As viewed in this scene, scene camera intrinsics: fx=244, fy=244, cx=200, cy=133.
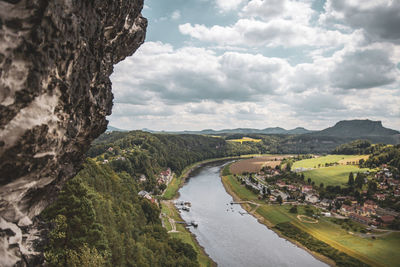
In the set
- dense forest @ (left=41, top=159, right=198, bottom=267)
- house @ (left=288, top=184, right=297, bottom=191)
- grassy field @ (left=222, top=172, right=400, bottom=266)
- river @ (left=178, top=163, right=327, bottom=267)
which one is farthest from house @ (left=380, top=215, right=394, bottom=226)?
dense forest @ (left=41, top=159, right=198, bottom=267)

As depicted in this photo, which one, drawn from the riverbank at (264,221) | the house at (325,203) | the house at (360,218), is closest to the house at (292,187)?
the house at (325,203)

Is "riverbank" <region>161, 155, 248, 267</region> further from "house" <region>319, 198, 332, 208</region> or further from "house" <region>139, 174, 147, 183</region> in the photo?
"house" <region>319, 198, 332, 208</region>

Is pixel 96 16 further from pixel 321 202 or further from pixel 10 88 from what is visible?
pixel 321 202

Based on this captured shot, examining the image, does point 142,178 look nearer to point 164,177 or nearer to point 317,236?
point 164,177

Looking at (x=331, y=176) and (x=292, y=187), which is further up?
(x=331, y=176)

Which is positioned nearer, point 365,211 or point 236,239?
point 236,239

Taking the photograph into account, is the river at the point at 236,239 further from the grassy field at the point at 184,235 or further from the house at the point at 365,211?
the house at the point at 365,211

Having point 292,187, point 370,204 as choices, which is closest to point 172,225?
point 292,187

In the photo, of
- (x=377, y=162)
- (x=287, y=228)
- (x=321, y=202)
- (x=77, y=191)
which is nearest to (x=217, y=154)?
(x=377, y=162)
